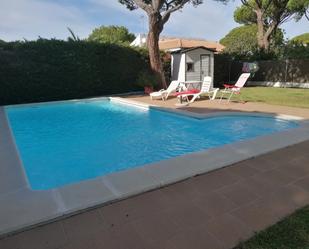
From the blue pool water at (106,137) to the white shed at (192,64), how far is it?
21.7 ft

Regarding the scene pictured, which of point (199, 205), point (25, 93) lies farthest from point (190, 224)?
point (25, 93)

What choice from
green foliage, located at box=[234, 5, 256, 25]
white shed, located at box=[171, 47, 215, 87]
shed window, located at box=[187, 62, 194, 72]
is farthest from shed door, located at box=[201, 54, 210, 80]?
green foliage, located at box=[234, 5, 256, 25]

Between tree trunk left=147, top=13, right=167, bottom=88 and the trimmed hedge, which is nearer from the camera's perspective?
the trimmed hedge

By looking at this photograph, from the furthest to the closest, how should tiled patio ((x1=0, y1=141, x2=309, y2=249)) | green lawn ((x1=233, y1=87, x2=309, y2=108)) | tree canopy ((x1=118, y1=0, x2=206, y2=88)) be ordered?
1. tree canopy ((x1=118, y1=0, x2=206, y2=88))
2. green lawn ((x1=233, y1=87, x2=309, y2=108))
3. tiled patio ((x1=0, y1=141, x2=309, y2=249))

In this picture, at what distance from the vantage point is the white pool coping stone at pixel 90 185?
9.02 feet

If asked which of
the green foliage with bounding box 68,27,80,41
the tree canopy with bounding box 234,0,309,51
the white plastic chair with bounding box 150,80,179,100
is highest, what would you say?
the tree canopy with bounding box 234,0,309,51

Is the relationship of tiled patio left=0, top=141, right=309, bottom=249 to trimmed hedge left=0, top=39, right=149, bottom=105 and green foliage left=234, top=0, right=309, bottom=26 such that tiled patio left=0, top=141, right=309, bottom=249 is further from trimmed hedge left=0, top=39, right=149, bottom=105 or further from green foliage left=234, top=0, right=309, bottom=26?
green foliage left=234, top=0, right=309, bottom=26

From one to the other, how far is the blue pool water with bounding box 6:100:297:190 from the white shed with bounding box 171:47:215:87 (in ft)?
21.7

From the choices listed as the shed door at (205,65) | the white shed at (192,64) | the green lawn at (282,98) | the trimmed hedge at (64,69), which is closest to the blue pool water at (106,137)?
the trimmed hedge at (64,69)

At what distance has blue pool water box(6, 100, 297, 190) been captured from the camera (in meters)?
5.13

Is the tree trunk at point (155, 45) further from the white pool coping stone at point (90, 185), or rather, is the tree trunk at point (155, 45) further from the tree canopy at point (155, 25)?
the white pool coping stone at point (90, 185)

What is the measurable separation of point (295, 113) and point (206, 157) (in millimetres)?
5557

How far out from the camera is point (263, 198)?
306 cm

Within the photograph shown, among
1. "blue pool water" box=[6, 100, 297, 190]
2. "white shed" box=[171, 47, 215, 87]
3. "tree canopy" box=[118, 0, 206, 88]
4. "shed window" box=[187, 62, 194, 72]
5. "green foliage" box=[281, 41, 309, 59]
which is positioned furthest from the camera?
"green foliage" box=[281, 41, 309, 59]
